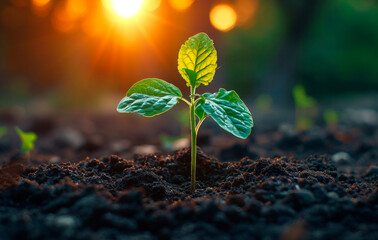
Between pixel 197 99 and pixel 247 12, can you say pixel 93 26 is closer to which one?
pixel 247 12

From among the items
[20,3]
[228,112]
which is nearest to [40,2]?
[20,3]

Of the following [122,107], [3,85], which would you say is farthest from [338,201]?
[3,85]

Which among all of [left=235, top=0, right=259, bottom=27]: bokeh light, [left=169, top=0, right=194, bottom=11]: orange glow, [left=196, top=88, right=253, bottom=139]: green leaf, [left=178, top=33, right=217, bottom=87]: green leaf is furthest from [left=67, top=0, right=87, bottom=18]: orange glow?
[left=196, top=88, right=253, bottom=139]: green leaf

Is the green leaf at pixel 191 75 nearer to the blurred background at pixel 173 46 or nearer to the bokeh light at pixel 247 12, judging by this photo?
the blurred background at pixel 173 46

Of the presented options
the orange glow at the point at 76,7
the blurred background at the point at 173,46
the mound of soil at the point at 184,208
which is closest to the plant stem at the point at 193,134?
the mound of soil at the point at 184,208

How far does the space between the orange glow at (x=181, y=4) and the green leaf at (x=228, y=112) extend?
24.0 feet

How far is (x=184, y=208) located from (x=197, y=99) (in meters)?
0.56

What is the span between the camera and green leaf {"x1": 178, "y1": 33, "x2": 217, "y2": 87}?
1701 mm

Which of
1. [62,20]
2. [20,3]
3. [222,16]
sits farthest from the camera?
[62,20]

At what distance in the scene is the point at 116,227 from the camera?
4.09 feet

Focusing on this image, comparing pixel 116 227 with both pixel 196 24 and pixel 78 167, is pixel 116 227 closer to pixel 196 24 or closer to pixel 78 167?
pixel 78 167

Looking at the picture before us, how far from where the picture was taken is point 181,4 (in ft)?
30.4

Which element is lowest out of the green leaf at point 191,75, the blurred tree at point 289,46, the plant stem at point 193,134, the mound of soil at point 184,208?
the mound of soil at point 184,208

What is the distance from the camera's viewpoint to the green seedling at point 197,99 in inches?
59.5
